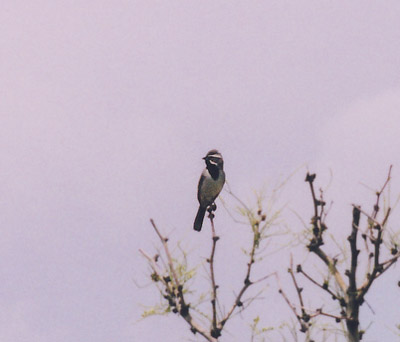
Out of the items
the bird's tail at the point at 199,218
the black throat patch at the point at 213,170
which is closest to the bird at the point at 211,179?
the black throat patch at the point at 213,170

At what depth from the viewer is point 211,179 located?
43.0ft

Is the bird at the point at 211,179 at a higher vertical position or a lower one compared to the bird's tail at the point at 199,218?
higher

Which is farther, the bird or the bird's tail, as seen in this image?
the bird's tail

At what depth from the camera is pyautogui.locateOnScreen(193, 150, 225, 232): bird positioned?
42.9 ft

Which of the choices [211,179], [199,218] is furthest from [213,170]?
[199,218]

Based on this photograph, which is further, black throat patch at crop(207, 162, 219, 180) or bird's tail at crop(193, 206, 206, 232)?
bird's tail at crop(193, 206, 206, 232)

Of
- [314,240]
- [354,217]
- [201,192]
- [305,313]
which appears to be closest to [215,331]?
[305,313]

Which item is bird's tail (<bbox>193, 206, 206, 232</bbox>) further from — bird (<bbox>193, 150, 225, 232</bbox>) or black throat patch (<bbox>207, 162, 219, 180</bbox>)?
black throat patch (<bbox>207, 162, 219, 180</bbox>)

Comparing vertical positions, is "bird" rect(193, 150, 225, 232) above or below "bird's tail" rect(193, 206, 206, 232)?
above

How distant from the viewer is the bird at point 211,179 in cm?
1307

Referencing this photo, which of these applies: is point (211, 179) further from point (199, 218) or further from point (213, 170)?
point (199, 218)

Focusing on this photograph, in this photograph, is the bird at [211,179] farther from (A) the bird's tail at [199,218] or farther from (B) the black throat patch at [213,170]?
(A) the bird's tail at [199,218]

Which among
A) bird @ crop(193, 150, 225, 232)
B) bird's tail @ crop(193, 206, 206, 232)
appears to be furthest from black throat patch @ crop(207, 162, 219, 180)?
bird's tail @ crop(193, 206, 206, 232)

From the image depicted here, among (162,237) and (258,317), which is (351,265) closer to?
(258,317)
